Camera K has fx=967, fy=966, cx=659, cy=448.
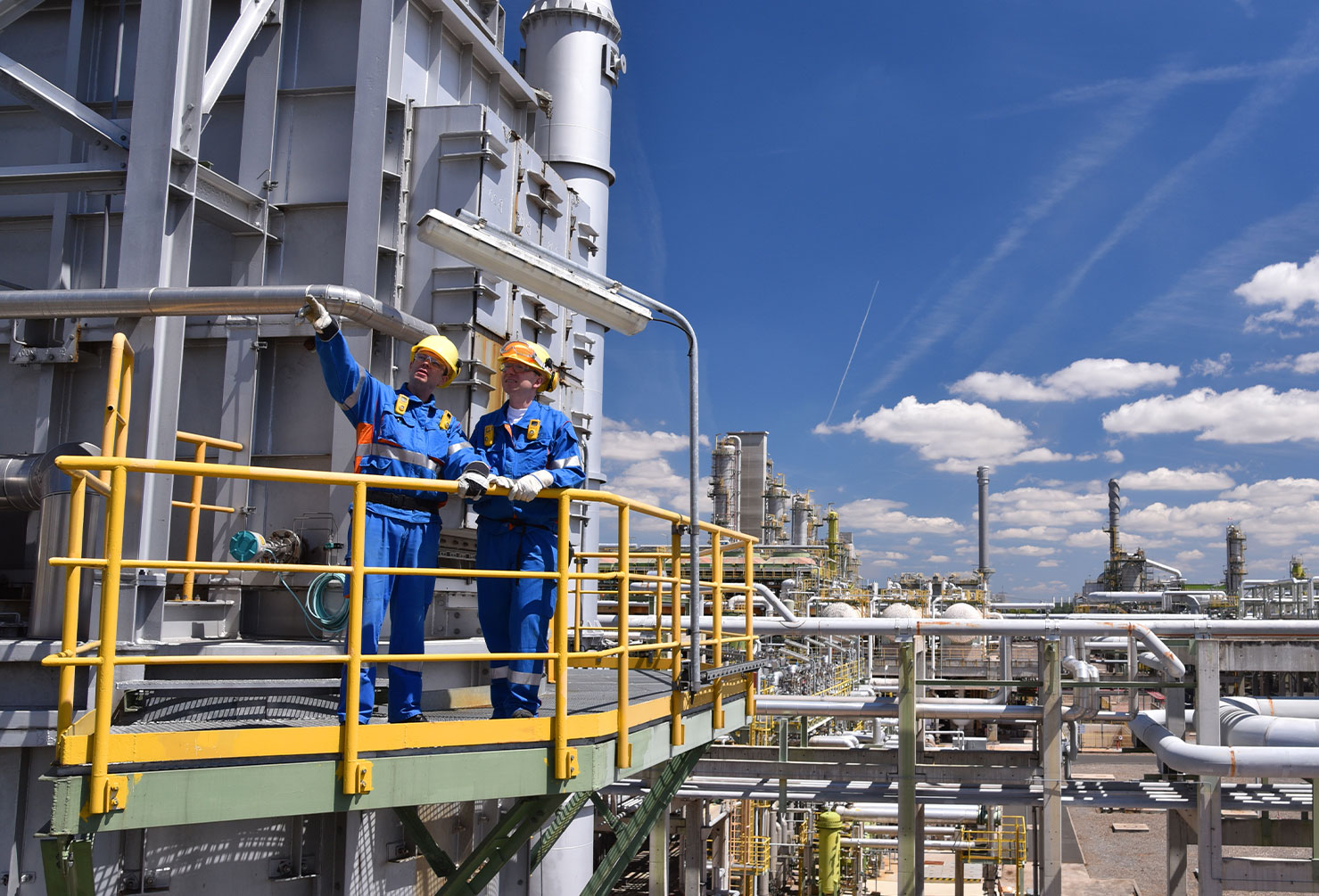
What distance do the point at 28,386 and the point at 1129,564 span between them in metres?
56.2

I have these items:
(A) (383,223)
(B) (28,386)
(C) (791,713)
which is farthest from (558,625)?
(C) (791,713)

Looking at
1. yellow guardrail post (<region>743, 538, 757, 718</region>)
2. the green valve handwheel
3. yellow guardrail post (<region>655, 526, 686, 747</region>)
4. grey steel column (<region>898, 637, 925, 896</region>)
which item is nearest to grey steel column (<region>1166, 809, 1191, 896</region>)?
grey steel column (<region>898, 637, 925, 896</region>)

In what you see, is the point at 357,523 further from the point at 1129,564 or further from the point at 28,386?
the point at 1129,564

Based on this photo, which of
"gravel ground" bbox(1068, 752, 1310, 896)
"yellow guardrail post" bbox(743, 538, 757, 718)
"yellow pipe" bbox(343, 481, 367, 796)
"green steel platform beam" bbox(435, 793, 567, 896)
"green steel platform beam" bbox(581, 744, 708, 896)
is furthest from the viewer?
"gravel ground" bbox(1068, 752, 1310, 896)

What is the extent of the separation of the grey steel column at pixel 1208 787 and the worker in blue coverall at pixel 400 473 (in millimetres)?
7030

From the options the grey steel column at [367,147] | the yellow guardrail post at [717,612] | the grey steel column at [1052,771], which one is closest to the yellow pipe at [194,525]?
the grey steel column at [367,147]

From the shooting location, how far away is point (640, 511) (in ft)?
16.2

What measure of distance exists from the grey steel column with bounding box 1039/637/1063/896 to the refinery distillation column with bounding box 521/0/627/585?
4.52 m

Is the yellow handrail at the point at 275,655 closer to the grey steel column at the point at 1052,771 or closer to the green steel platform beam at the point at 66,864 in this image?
the green steel platform beam at the point at 66,864

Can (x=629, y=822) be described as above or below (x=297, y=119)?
below

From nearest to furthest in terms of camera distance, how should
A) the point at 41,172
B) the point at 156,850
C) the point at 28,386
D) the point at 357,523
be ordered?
the point at 357,523 < the point at 156,850 < the point at 41,172 < the point at 28,386

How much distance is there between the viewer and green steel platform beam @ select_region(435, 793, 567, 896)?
4.42 metres

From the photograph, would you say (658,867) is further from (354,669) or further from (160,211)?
(160,211)

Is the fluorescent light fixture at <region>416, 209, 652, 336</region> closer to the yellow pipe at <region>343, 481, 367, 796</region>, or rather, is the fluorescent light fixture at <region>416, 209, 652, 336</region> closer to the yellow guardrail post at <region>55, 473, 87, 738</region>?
the yellow pipe at <region>343, 481, 367, 796</region>
